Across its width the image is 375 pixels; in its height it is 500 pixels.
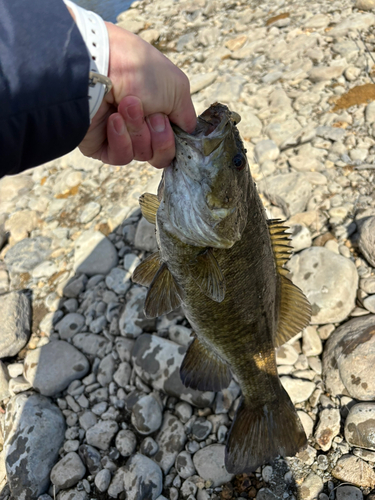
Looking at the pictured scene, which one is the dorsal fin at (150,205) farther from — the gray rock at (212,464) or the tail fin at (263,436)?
the gray rock at (212,464)

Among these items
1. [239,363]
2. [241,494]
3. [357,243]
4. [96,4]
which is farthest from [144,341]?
[96,4]

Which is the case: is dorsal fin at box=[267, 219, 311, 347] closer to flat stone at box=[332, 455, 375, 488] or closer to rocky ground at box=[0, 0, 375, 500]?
rocky ground at box=[0, 0, 375, 500]

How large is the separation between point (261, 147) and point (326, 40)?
126 inches

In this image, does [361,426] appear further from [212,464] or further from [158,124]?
[158,124]

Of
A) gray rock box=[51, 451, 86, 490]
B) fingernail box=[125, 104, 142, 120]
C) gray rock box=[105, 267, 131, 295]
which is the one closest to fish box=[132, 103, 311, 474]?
fingernail box=[125, 104, 142, 120]

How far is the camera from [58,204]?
5.39 metres

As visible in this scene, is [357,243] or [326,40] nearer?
[357,243]

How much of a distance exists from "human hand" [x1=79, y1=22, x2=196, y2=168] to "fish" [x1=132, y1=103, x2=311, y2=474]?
0.10 m

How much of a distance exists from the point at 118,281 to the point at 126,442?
1.70m

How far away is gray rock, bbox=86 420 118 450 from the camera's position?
3.01 m

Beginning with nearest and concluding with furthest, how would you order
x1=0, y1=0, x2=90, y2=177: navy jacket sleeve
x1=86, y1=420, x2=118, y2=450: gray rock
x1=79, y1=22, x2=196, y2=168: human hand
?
x1=0, y1=0, x2=90, y2=177: navy jacket sleeve → x1=79, y1=22, x2=196, y2=168: human hand → x1=86, y1=420, x2=118, y2=450: gray rock

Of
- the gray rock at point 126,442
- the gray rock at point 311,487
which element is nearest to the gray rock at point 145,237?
the gray rock at point 126,442

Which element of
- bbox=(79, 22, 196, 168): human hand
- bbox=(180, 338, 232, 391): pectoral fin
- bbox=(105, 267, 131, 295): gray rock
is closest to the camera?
bbox=(79, 22, 196, 168): human hand

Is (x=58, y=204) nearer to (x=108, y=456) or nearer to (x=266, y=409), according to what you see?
(x=108, y=456)
